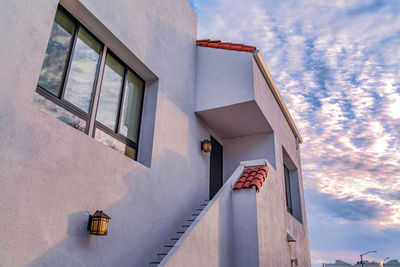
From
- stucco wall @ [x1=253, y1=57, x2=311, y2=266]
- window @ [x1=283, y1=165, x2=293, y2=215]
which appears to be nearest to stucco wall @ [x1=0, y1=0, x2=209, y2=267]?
stucco wall @ [x1=253, y1=57, x2=311, y2=266]

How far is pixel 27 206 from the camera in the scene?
3.62 m

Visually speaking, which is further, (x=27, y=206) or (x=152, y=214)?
(x=152, y=214)

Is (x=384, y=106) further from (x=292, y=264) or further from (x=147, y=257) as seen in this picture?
(x=147, y=257)

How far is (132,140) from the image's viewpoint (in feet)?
20.9

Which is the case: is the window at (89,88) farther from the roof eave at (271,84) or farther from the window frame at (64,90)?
the roof eave at (271,84)

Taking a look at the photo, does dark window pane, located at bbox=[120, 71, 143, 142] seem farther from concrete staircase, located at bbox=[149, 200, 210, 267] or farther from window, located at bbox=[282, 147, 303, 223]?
window, located at bbox=[282, 147, 303, 223]

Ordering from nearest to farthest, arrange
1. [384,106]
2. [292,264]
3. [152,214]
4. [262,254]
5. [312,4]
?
[152,214]
[262,254]
[292,264]
[312,4]
[384,106]

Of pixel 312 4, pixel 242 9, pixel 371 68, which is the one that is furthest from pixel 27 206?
pixel 371 68

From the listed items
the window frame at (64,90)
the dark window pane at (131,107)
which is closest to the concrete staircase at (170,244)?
the dark window pane at (131,107)

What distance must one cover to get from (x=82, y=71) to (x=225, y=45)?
4789mm

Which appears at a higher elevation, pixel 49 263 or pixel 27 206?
pixel 27 206

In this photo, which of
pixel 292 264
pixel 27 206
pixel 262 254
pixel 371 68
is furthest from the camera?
pixel 371 68

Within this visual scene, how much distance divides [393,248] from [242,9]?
41626 mm

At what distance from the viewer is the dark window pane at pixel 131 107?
20.7 ft
